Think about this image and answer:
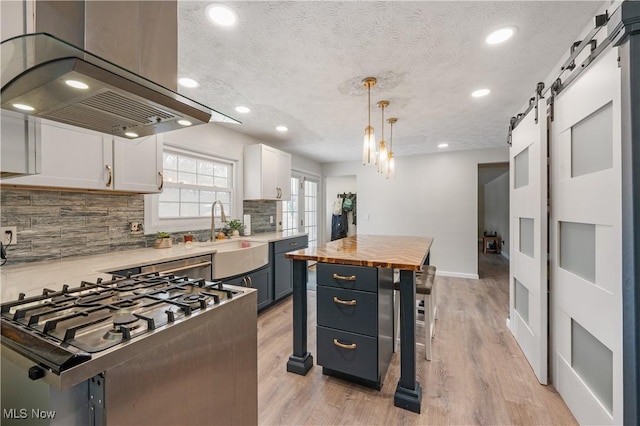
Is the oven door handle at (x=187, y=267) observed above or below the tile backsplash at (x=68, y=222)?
below

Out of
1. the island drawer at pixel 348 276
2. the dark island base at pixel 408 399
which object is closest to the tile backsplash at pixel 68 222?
the island drawer at pixel 348 276

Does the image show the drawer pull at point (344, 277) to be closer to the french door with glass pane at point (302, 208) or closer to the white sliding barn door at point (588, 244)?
the white sliding barn door at point (588, 244)

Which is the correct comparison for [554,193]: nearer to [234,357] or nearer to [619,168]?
[619,168]

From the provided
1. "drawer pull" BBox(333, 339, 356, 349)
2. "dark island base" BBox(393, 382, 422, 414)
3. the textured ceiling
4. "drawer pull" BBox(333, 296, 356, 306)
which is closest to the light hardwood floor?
"dark island base" BBox(393, 382, 422, 414)

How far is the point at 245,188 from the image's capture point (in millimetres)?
3939

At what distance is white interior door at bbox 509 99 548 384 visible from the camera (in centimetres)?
191

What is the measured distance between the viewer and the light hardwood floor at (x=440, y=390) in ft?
5.33

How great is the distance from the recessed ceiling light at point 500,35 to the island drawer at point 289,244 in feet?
9.31

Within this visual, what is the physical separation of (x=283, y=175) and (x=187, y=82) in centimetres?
Result: 214

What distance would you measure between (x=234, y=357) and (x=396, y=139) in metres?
3.83

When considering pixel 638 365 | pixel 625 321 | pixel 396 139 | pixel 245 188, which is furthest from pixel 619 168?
pixel 245 188

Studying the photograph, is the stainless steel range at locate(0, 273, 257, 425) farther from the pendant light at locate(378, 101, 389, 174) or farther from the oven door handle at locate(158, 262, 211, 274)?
the pendant light at locate(378, 101, 389, 174)

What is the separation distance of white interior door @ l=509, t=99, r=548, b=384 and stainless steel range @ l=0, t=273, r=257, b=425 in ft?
6.49

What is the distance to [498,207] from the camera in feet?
26.2
